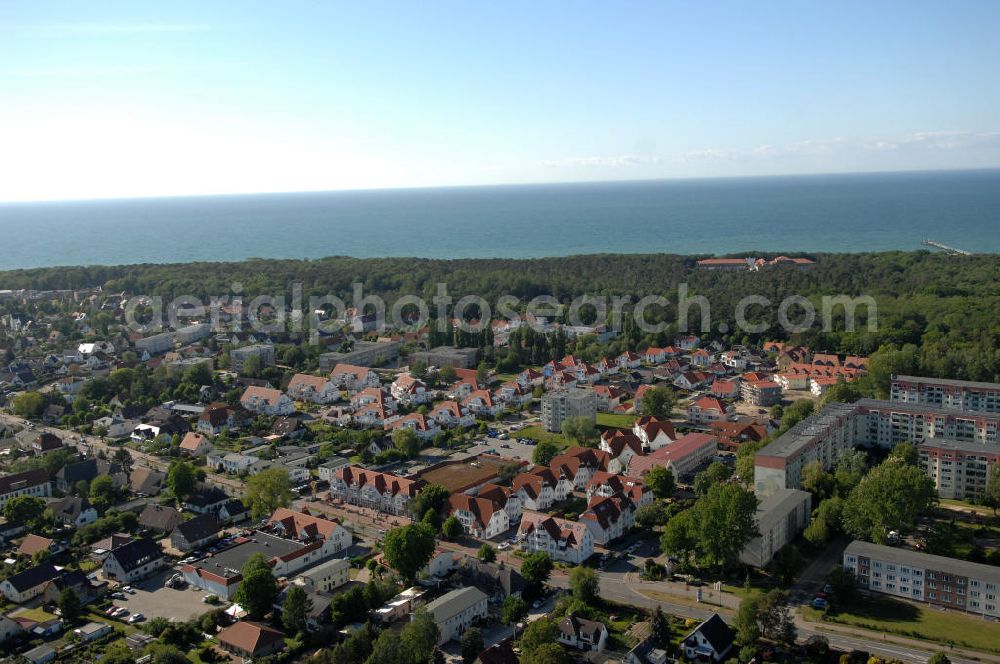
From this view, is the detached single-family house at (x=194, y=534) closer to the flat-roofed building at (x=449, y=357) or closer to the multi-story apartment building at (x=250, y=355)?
the flat-roofed building at (x=449, y=357)

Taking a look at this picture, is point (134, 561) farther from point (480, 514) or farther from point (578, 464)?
point (578, 464)

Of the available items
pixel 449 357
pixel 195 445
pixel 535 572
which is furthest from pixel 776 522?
pixel 449 357

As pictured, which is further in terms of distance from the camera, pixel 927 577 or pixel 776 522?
pixel 776 522

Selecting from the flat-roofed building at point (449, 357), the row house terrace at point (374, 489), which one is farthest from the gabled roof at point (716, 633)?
the flat-roofed building at point (449, 357)

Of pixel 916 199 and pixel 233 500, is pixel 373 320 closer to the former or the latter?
pixel 233 500

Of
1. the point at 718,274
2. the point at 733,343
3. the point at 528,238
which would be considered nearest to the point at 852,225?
the point at 528,238

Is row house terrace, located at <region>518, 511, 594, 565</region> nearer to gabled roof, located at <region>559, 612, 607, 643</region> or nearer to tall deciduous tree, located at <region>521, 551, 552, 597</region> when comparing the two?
tall deciduous tree, located at <region>521, 551, 552, 597</region>
